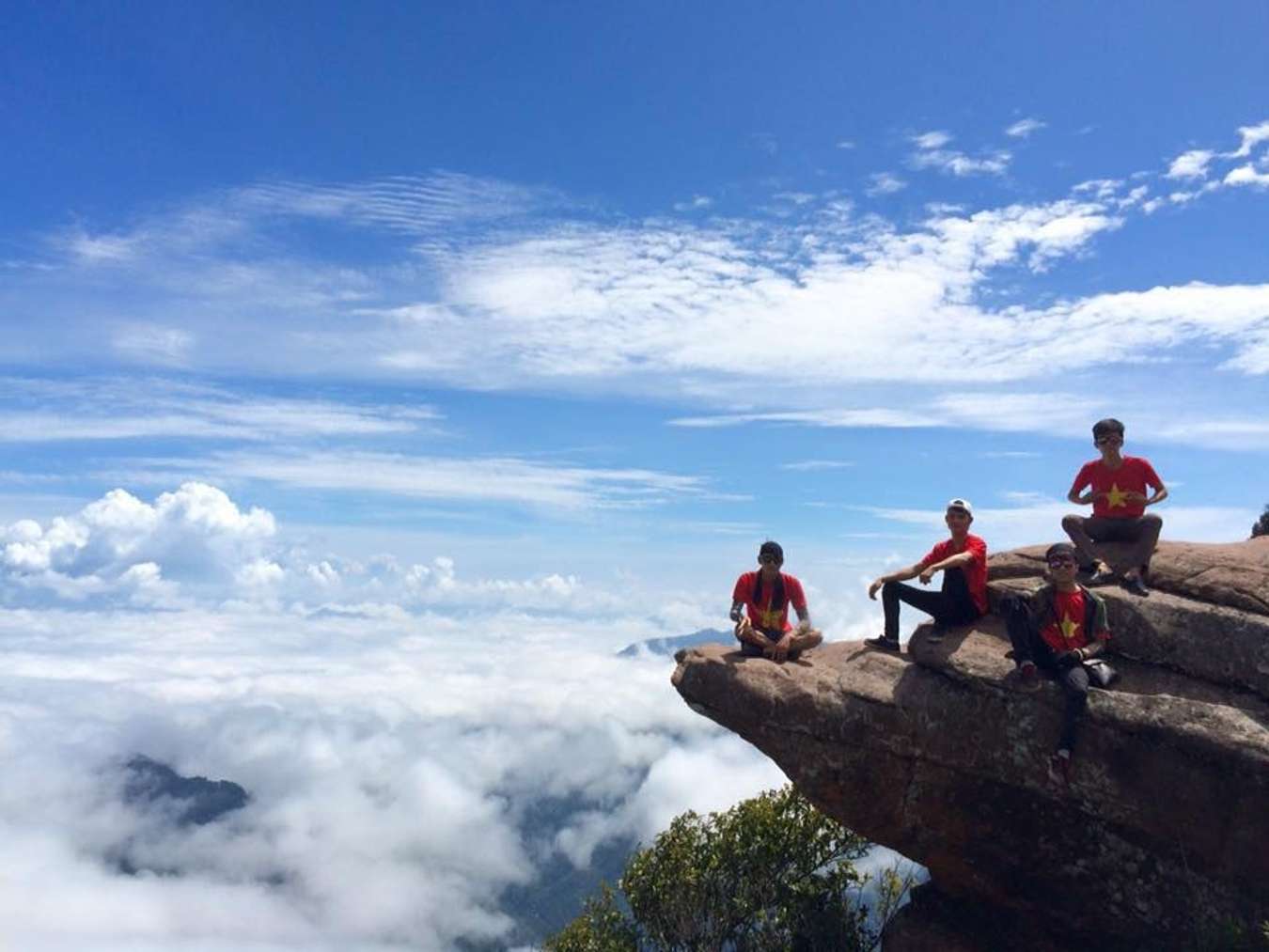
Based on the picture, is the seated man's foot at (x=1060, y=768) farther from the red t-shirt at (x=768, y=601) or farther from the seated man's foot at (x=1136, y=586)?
the red t-shirt at (x=768, y=601)

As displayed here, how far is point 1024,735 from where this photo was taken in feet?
57.2

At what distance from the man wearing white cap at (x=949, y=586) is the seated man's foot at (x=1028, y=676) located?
2.25 m

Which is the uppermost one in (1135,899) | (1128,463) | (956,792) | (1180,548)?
(1128,463)

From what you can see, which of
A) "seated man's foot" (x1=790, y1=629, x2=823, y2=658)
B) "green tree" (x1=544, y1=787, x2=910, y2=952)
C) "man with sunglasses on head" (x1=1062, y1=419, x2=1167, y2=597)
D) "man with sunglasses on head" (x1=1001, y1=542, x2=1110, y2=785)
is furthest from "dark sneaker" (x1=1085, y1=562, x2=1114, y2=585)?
"green tree" (x1=544, y1=787, x2=910, y2=952)

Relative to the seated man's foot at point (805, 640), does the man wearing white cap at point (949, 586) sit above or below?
above

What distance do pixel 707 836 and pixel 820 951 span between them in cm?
656

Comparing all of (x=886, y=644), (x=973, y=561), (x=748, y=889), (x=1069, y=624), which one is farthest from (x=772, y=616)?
(x=748, y=889)

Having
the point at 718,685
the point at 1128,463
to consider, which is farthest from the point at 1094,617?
the point at 718,685

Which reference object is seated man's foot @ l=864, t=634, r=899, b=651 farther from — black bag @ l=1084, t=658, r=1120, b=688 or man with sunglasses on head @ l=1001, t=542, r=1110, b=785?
black bag @ l=1084, t=658, r=1120, b=688

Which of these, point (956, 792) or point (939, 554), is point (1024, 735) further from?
point (939, 554)

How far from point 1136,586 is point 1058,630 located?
2.59 metres

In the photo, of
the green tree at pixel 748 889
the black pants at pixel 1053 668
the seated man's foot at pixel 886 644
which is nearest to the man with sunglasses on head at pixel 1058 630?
the black pants at pixel 1053 668

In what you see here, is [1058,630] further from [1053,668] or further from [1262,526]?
[1262,526]

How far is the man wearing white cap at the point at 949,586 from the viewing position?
61.9 ft
